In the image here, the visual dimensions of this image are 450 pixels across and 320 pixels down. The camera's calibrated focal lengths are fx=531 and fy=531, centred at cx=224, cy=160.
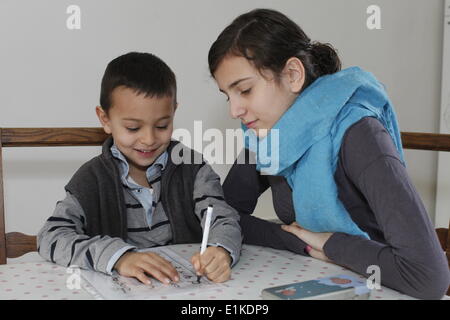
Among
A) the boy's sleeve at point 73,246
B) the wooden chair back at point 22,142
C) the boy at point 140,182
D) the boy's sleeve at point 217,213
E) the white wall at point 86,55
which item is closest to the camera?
the boy's sleeve at point 73,246

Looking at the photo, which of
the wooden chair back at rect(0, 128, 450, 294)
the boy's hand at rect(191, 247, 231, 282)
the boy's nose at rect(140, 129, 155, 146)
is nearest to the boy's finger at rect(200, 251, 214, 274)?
the boy's hand at rect(191, 247, 231, 282)

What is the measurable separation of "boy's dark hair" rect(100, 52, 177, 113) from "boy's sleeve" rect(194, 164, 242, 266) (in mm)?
210

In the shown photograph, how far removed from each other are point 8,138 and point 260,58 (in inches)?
24.3

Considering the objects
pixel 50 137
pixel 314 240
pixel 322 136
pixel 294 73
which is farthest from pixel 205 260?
pixel 50 137

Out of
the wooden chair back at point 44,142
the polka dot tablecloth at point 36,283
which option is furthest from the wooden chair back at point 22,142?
the polka dot tablecloth at point 36,283

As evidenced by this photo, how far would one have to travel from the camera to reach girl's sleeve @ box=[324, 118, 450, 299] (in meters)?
0.81

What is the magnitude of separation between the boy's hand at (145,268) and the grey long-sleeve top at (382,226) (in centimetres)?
28

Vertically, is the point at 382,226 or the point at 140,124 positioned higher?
the point at 140,124

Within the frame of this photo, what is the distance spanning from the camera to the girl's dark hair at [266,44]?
1053mm

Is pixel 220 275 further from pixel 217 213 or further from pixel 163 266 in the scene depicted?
pixel 217 213

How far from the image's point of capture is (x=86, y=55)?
1684 mm

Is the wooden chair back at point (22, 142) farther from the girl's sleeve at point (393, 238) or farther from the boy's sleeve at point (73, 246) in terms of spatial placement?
the girl's sleeve at point (393, 238)

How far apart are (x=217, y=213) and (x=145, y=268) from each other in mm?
315
